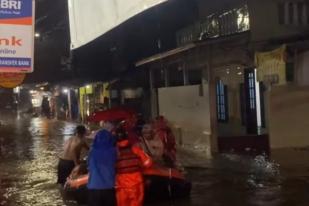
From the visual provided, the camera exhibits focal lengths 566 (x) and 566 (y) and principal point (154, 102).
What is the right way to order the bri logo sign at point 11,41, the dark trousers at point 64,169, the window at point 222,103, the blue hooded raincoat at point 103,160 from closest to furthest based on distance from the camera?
the bri logo sign at point 11,41
the blue hooded raincoat at point 103,160
the dark trousers at point 64,169
the window at point 222,103

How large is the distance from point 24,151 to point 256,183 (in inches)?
442

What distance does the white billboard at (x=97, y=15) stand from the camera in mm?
2256

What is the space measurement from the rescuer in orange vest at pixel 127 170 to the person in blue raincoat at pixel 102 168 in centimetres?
17

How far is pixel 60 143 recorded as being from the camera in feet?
75.8

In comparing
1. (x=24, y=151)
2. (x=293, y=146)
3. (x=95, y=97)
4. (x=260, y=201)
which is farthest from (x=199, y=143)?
(x=95, y=97)

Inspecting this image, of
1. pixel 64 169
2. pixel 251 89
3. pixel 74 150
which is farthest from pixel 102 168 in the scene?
pixel 251 89

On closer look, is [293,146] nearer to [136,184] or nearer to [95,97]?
[136,184]

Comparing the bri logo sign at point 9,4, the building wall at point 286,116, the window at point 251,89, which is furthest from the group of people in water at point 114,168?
the window at point 251,89

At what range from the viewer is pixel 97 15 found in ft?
8.16

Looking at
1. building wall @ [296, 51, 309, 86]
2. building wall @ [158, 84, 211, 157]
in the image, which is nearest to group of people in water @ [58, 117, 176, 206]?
building wall @ [296, 51, 309, 86]

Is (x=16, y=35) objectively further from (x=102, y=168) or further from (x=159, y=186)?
(x=159, y=186)

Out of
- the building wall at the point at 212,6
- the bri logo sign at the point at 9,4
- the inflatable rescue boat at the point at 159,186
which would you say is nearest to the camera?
the bri logo sign at the point at 9,4

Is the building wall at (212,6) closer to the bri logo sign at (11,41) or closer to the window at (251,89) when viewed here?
the window at (251,89)

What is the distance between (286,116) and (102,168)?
10122 mm
